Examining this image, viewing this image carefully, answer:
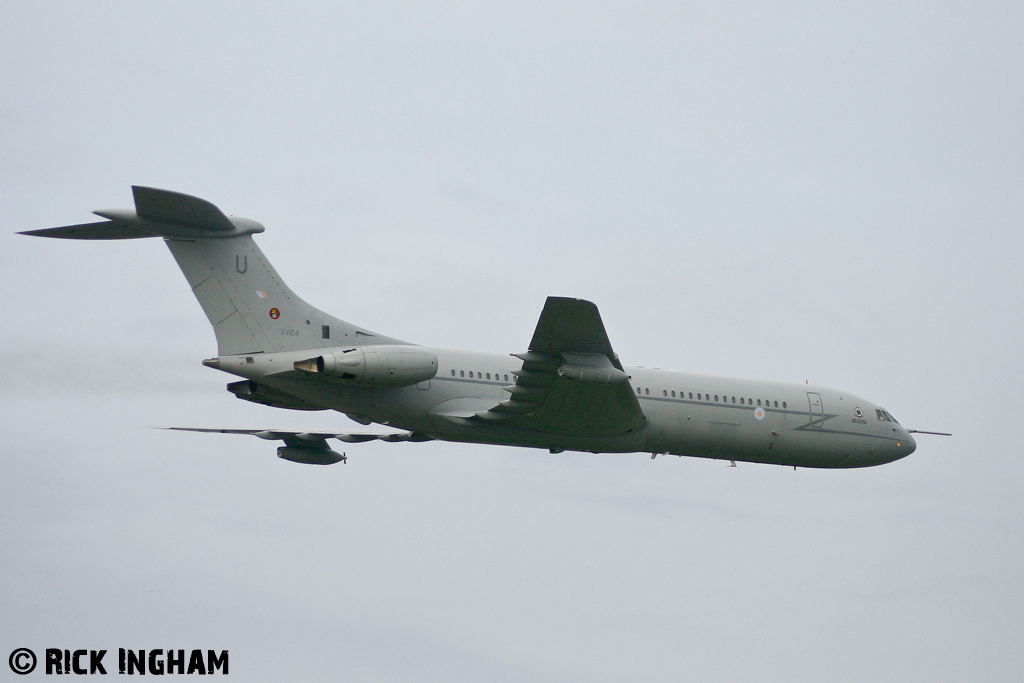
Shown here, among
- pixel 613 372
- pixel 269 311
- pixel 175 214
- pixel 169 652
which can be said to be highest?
pixel 175 214

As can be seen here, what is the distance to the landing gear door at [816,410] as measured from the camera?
3344 cm

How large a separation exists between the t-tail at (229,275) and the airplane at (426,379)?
27 millimetres

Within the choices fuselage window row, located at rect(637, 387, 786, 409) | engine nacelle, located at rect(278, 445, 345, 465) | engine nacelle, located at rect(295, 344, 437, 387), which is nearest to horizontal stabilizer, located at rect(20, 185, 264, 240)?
engine nacelle, located at rect(295, 344, 437, 387)

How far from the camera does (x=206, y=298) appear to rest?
25.4 meters

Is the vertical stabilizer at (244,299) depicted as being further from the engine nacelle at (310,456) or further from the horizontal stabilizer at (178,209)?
the engine nacelle at (310,456)

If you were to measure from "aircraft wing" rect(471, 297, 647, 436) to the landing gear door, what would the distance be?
704 centimetres

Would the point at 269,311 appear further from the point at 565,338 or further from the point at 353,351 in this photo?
the point at 565,338

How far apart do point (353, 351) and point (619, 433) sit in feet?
27.3

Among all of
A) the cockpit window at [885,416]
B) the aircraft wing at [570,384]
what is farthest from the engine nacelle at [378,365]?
the cockpit window at [885,416]

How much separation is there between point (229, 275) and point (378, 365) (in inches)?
166

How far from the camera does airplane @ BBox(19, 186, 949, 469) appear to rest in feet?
80.9

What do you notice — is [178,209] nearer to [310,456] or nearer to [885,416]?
[310,456]

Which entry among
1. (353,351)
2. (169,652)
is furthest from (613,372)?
(169,652)

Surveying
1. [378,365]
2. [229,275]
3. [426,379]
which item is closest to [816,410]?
[426,379]
